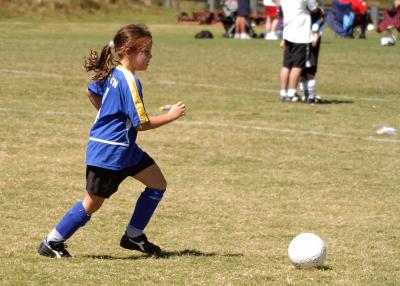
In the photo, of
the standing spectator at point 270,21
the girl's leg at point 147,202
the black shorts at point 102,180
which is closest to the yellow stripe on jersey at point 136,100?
the black shorts at point 102,180

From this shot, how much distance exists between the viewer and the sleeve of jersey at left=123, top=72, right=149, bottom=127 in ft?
21.8

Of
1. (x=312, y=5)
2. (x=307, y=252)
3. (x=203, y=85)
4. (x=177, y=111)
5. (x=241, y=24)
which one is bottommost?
(x=241, y=24)

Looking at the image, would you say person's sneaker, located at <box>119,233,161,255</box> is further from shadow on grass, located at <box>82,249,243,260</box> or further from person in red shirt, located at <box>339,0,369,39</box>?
person in red shirt, located at <box>339,0,369,39</box>

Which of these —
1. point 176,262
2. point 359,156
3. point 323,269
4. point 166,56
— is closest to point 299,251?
point 323,269

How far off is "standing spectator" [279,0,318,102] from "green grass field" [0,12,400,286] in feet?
1.92

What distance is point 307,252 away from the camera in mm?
6684

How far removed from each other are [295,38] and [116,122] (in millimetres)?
10202

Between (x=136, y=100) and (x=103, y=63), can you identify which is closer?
(x=136, y=100)

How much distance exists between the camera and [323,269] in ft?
22.3

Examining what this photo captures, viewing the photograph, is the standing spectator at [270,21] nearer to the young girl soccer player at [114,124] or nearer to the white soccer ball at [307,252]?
the young girl soccer player at [114,124]

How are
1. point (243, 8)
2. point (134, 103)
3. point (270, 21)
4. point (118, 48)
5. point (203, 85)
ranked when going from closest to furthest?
point (134, 103) < point (118, 48) < point (203, 85) < point (243, 8) < point (270, 21)

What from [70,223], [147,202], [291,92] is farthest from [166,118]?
[291,92]

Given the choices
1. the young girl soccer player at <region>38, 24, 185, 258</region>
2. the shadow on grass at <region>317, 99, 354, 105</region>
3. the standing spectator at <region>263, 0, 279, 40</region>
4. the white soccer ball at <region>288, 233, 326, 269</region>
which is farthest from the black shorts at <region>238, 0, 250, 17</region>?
the white soccer ball at <region>288, 233, 326, 269</region>

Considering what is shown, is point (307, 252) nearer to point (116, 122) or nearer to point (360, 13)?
point (116, 122)
